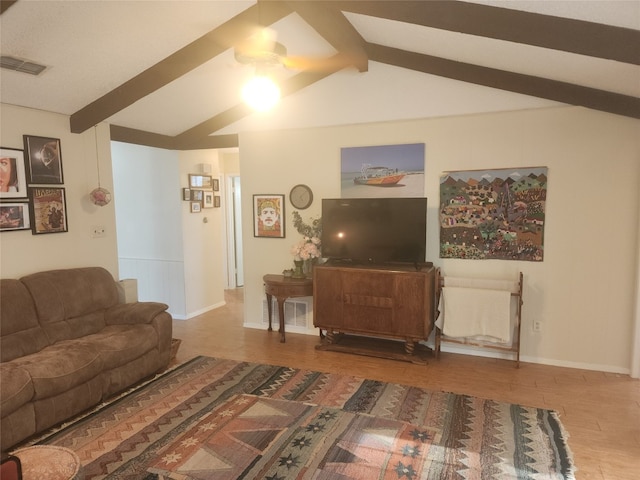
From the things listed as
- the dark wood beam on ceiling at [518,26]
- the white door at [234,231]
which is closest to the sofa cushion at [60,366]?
the dark wood beam on ceiling at [518,26]

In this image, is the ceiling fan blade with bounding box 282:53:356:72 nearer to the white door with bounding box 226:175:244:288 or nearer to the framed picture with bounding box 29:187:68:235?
the framed picture with bounding box 29:187:68:235

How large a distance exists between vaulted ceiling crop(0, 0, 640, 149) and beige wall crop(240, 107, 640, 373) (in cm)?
23

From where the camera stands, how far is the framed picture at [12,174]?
3.26 m

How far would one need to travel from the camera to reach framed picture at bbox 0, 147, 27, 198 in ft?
10.7

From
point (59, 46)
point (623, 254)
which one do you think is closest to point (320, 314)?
point (623, 254)

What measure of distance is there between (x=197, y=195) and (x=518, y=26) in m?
4.30

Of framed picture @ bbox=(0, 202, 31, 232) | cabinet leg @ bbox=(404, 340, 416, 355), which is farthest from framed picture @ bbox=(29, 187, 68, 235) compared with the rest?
cabinet leg @ bbox=(404, 340, 416, 355)

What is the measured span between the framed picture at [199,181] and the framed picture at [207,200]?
0.10 meters

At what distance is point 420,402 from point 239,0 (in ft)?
10.8

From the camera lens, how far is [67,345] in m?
3.06

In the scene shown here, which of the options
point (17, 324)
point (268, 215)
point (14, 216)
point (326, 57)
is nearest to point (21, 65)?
point (14, 216)

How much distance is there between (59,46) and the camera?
2873 millimetres

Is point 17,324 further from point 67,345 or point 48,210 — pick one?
point 48,210

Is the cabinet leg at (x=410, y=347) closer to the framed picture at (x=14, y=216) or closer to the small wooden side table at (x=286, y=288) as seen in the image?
the small wooden side table at (x=286, y=288)
